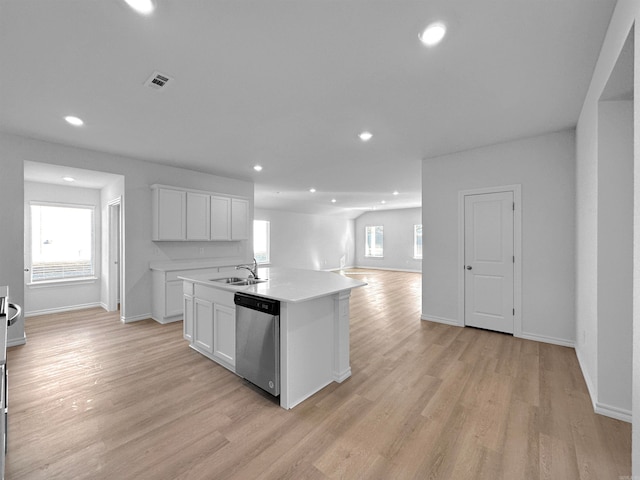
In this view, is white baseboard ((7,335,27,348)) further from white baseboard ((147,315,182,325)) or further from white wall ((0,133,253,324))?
white baseboard ((147,315,182,325))

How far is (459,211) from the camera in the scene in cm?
416

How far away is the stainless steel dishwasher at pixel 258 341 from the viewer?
2.23 meters

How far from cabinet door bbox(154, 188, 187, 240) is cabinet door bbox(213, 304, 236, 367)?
2.42 m

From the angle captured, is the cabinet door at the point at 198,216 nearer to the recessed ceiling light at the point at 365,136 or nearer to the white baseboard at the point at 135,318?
the white baseboard at the point at 135,318

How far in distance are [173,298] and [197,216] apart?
1.46 m

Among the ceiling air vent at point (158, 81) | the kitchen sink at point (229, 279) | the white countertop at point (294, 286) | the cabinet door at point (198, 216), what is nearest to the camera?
the white countertop at point (294, 286)

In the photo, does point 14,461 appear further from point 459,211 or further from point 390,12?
point 459,211

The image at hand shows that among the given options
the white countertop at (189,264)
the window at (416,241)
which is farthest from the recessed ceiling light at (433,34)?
the window at (416,241)

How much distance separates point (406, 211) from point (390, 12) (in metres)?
10.3

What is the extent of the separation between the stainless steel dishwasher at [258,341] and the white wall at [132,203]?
2939 millimetres

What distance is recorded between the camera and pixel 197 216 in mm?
5004

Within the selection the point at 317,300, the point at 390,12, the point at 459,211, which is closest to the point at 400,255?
the point at 459,211

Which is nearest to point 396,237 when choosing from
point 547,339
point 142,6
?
point 547,339

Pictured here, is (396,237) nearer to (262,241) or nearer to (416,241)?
(416,241)
